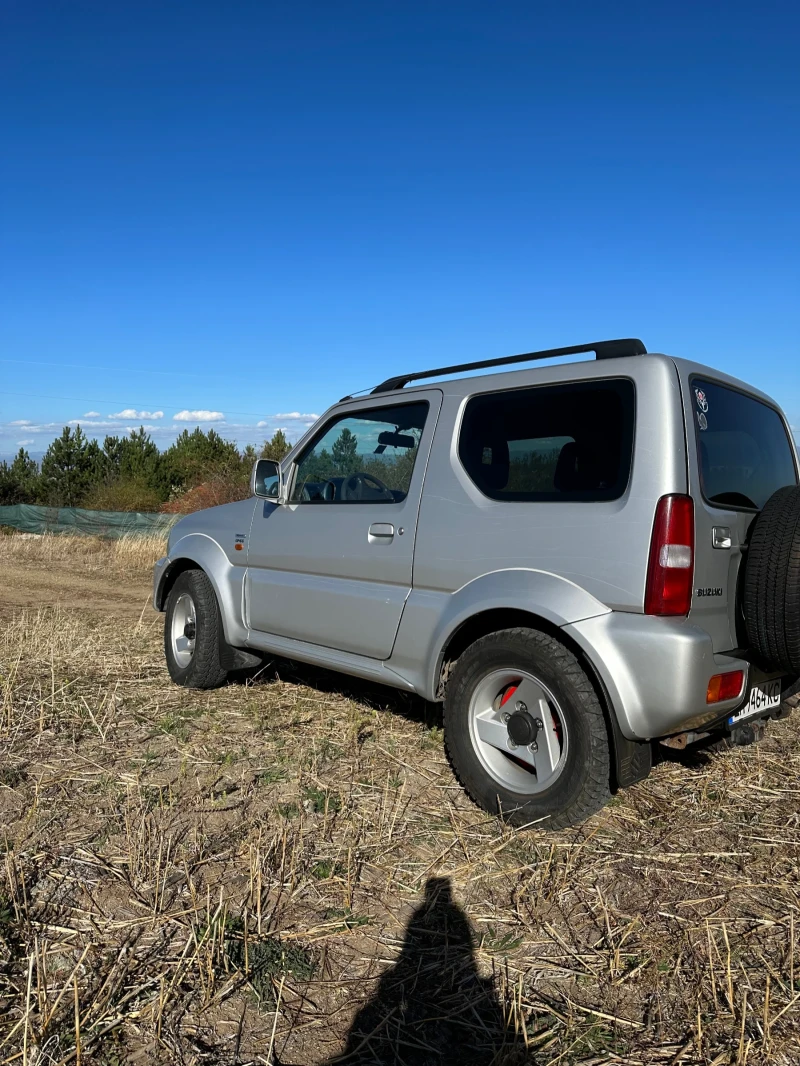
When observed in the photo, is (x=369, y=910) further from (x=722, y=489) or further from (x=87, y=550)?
(x=87, y=550)

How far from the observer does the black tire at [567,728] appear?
3008mm

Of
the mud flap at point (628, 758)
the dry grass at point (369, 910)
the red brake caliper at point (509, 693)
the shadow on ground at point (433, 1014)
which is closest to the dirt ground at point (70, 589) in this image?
the dry grass at point (369, 910)

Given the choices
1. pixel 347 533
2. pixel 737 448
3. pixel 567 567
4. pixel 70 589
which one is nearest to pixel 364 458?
pixel 347 533

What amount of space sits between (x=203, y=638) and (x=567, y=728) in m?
2.82

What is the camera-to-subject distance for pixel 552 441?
11.2ft

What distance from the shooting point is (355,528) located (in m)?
4.05

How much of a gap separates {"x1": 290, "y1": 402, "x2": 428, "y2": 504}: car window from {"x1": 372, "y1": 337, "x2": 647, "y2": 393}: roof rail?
0.69ft

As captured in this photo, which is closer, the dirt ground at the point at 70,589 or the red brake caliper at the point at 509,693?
the red brake caliper at the point at 509,693

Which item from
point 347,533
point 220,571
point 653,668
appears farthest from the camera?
point 220,571

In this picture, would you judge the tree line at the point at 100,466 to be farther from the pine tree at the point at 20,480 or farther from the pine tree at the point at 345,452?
the pine tree at the point at 345,452

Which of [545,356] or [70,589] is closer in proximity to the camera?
[545,356]

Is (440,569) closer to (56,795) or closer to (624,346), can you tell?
(624,346)

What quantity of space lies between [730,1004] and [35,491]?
3735 centimetres

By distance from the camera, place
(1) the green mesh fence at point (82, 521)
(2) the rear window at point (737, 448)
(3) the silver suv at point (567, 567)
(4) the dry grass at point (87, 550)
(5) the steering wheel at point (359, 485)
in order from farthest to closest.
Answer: (1) the green mesh fence at point (82, 521), (4) the dry grass at point (87, 550), (5) the steering wheel at point (359, 485), (2) the rear window at point (737, 448), (3) the silver suv at point (567, 567)
